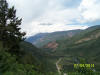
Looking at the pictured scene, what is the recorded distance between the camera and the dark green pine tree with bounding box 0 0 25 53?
93.4 feet

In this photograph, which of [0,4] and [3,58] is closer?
[3,58]

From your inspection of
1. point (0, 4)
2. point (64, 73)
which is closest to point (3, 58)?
point (64, 73)

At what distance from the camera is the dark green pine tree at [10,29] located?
28453mm

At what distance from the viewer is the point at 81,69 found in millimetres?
6324

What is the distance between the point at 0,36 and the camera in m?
28.5

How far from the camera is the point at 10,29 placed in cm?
2745

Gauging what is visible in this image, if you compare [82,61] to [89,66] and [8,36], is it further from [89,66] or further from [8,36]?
[8,36]

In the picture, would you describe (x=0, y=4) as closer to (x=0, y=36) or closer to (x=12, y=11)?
(x=12, y=11)

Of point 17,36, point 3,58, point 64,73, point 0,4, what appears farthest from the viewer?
point 0,4

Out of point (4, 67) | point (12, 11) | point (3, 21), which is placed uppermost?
point (12, 11)

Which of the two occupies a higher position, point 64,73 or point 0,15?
point 0,15

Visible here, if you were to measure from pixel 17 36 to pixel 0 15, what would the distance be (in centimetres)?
606

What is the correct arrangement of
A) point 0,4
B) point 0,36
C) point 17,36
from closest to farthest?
point 0,36 → point 17,36 → point 0,4

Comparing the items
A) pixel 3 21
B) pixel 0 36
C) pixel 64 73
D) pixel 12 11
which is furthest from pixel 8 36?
pixel 64 73
